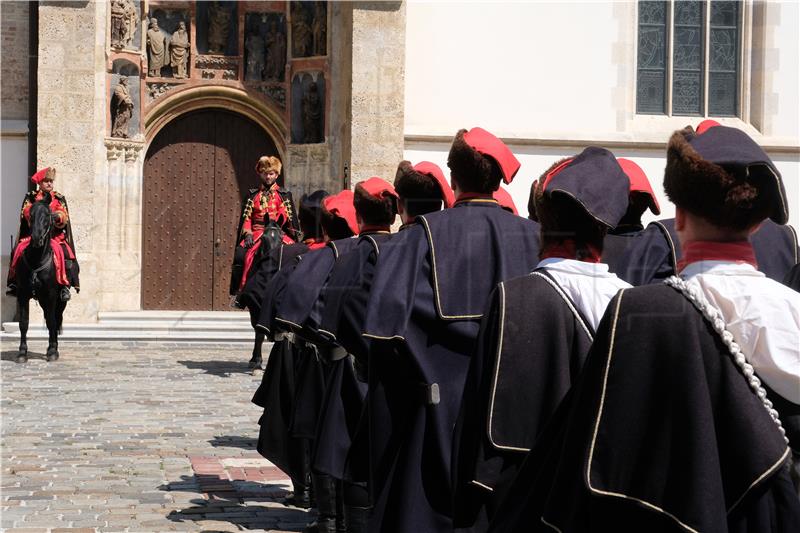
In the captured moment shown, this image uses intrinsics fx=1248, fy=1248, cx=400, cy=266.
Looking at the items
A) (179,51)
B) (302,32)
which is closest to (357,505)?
(302,32)

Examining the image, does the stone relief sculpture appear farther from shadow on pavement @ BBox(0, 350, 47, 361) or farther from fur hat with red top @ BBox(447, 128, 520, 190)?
fur hat with red top @ BBox(447, 128, 520, 190)

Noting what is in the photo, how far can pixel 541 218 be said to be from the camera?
325cm

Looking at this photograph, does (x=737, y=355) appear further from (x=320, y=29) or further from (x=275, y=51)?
(x=275, y=51)

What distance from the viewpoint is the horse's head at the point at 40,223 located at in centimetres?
1398

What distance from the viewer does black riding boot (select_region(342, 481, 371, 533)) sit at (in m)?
5.50

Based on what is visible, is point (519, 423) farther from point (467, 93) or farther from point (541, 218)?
point (467, 93)

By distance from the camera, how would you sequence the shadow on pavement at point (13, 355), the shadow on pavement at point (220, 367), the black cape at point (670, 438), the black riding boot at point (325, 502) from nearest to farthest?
the black cape at point (670, 438)
the black riding boot at point (325, 502)
the shadow on pavement at point (220, 367)
the shadow on pavement at point (13, 355)

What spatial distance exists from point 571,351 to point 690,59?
57.4ft

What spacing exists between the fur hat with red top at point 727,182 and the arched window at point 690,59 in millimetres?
17594

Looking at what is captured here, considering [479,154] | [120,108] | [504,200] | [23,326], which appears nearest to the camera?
[479,154]

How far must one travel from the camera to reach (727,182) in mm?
2279

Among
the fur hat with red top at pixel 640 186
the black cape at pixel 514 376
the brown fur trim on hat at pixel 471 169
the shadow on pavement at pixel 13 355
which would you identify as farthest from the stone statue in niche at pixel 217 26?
the black cape at pixel 514 376

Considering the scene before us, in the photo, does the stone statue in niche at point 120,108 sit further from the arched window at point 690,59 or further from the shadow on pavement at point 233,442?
the shadow on pavement at point 233,442

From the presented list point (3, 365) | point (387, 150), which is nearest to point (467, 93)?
point (387, 150)
